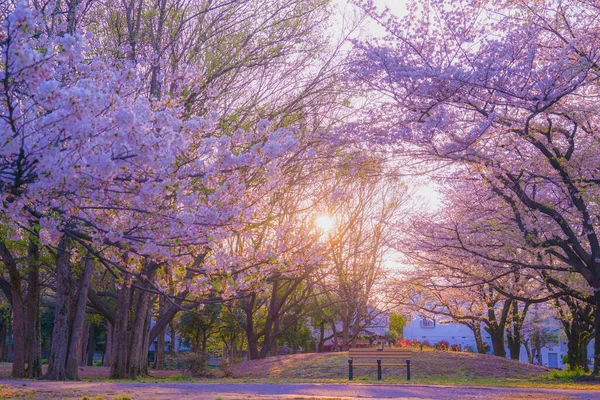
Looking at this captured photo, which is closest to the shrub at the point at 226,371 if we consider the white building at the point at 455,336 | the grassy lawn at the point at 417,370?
the grassy lawn at the point at 417,370

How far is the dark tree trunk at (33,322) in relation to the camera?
60.5 ft

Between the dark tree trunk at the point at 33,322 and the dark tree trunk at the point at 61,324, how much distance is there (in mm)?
2338

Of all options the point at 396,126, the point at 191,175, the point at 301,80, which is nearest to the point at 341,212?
the point at 301,80

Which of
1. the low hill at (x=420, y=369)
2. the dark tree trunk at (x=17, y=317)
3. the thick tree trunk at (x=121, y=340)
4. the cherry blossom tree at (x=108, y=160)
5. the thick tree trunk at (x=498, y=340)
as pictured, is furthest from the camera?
the thick tree trunk at (x=498, y=340)

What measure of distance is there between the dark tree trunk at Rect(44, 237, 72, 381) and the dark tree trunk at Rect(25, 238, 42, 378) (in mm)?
2338

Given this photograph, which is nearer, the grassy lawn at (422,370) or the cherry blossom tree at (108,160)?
the cherry blossom tree at (108,160)

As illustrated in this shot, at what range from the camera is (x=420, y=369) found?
19.1m

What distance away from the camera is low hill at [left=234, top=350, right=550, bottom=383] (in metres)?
18.3

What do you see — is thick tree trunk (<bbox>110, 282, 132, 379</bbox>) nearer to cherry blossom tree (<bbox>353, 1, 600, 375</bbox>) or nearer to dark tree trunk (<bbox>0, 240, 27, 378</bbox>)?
dark tree trunk (<bbox>0, 240, 27, 378</bbox>)

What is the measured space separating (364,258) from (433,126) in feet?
59.8

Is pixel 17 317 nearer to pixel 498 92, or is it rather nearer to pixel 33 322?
pixel 33 322

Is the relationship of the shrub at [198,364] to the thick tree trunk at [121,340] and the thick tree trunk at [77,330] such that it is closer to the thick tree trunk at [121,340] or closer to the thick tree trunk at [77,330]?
the thick tree trunk at [121,340]

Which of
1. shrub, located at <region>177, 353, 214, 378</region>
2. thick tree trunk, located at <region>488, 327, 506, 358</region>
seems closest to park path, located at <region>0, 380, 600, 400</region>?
shrub, located at <region>177, 353, 214, 378</region>

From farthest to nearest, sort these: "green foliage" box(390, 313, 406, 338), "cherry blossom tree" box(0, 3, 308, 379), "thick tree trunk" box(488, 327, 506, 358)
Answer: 1. "green foliage" box(390, 313, 406, 338)
2. "thick tree trunk" box(488, 327, 506, 358)
3. "cherry blossom tree" box(0, 3, 308, 379)
